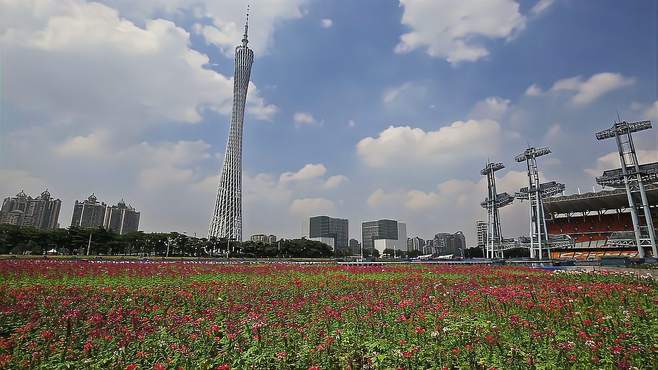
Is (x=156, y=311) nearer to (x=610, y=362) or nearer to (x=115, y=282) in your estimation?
(x=115, y=282)

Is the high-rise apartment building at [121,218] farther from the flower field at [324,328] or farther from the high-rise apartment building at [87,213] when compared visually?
the flower field at [324,328]

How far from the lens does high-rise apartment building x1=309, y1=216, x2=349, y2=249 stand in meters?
156

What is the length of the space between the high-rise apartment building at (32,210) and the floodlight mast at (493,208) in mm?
105698

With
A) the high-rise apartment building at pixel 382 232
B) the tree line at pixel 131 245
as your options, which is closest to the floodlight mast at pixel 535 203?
the tree line at pixel 131 245

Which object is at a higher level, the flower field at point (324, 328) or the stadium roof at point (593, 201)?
the stadium roof at point (593, 201)

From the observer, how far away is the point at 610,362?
4.27 meters

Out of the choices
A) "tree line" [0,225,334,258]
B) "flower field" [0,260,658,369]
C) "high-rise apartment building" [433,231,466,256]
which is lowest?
"flower field" [0,260,658,369]

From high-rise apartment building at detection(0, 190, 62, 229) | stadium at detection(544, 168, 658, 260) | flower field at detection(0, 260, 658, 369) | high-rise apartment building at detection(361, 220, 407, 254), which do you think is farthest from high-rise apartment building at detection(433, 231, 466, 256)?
flower field at detection(0, 260, 658, 369)

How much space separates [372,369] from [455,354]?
44.3 inches

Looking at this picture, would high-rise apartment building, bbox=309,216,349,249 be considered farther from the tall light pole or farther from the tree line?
the tall light pole

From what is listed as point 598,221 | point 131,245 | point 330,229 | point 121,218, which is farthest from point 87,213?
point 598,221

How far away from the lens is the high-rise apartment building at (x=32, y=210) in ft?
305

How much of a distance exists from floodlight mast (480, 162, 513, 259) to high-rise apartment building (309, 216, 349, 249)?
90111mm

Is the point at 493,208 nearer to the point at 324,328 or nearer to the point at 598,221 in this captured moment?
the point at 598,221
